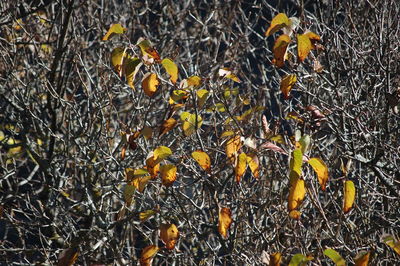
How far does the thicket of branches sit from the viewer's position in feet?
12.0

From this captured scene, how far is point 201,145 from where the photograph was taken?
3363 mm

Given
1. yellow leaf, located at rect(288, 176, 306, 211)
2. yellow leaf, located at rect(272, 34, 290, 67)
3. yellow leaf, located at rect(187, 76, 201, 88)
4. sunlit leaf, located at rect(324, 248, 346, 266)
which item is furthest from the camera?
yellow leaf, located at rect(187, 76, 201, 88)

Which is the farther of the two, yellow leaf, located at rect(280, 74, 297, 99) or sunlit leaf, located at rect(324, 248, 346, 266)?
yellow leaf, located at rect(280, 74, 297, 99)

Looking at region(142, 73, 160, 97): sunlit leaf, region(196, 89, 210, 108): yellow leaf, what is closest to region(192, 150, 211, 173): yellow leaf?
region(196, 89, 210, 108): yellow leaf

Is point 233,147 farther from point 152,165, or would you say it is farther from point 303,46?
point 303,46

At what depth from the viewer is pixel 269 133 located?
129 inches

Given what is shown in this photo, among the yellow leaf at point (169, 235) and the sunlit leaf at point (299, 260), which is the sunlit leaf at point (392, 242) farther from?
the yellow leaf at point (169, 235)

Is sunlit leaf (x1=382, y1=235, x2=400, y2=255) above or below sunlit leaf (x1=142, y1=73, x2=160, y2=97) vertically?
below

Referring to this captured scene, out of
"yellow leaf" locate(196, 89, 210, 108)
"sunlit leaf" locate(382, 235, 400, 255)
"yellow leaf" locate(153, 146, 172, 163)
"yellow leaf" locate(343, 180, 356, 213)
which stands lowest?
"sunlit leaf" locate(382, 235, 400, 255)

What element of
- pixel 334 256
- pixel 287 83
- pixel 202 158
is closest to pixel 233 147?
pixel 202 158

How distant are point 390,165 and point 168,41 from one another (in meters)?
2.77

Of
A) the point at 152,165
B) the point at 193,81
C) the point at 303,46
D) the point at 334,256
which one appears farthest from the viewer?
the point at 193,81

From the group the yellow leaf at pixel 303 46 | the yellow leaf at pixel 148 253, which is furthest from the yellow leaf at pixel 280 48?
the yellow leaf at pixel 148 253

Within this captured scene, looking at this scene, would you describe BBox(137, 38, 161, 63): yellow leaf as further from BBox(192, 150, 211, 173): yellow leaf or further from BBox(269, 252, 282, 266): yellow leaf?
BBox(269, 252, 282, 266): yellow leaf
